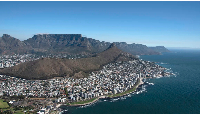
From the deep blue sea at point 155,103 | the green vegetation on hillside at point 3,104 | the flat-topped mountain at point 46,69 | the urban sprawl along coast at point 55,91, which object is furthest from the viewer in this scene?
the flat-topped mountain at point 46,69

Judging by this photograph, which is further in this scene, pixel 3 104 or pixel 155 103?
pixel 155 103

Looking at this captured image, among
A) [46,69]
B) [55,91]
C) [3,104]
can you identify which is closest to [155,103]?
[55,91]

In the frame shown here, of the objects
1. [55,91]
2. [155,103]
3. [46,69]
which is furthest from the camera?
[46,69]

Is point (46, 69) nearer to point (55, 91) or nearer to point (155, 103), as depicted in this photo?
point (55, 91)

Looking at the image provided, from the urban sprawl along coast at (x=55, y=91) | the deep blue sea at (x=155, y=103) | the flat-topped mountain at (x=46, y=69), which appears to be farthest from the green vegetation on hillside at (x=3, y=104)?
the flat-topped mountain at (x=46, y=69)

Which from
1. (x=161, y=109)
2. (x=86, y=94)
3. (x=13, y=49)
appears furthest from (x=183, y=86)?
(x=13, y=49)

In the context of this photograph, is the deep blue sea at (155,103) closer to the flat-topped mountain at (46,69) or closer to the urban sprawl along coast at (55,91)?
the urban sprawl along coast at (55,91)

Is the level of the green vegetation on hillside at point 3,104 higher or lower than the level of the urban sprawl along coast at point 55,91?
lower

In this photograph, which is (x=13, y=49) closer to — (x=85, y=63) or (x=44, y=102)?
(x=85, y=63)

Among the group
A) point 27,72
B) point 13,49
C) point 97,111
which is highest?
point 13,49

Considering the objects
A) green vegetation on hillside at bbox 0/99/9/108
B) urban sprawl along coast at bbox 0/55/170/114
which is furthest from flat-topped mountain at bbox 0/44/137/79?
green vegetation on hillside at bbox 0/99/9/108

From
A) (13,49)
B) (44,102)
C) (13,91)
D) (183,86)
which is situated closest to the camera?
(44,102)
